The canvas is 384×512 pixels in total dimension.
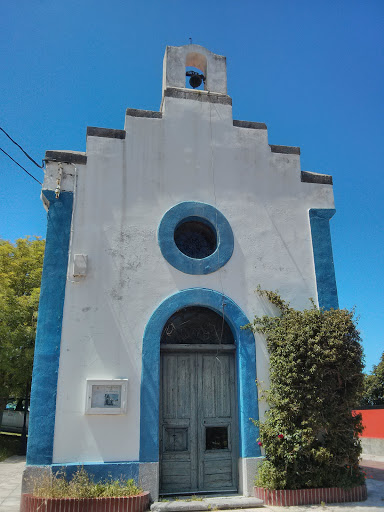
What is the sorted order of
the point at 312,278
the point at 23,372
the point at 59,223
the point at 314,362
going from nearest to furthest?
the point at 314,362 → the point at 59,223 → the point at 312,278 → the point at 23,372

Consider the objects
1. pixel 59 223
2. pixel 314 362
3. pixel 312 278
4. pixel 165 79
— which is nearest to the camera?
pixel 314 362

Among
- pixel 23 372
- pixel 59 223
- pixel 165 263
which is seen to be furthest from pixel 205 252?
pixel 23 372

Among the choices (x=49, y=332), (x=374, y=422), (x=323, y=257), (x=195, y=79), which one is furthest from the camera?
(x=374, y=422)

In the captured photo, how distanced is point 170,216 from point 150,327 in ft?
6.99

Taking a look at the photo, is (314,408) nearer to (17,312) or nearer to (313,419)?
(313,419)

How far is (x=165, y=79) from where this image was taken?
9.28m

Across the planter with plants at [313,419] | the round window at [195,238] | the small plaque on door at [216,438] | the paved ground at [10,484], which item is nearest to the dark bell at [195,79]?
the round window at [195,238]

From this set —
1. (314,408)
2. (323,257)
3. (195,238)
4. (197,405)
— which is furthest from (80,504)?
(323,257)

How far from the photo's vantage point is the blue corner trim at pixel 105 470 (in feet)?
21.8

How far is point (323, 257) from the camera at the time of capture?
8.75 meters

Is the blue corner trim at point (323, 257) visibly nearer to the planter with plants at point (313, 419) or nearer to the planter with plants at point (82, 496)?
the planter with plants at point (313, 419)

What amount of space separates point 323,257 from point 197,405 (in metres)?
3.80

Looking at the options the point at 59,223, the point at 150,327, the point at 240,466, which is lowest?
the point at 240,466

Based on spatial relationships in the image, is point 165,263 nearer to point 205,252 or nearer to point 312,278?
point 205,252
